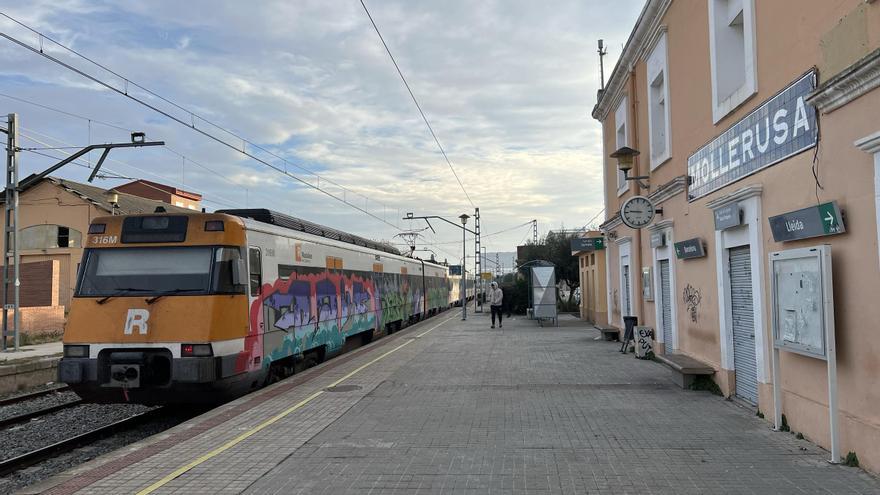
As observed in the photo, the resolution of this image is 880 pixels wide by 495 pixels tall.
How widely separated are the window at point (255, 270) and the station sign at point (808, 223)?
6.72 m

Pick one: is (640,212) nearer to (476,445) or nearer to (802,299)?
(802,299)

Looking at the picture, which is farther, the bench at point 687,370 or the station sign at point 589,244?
the station sign at point 589,244

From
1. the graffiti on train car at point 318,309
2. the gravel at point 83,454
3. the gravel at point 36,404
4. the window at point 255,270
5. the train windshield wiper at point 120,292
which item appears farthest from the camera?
the gravel at point 36,404

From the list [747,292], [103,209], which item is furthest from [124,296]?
[103,209]

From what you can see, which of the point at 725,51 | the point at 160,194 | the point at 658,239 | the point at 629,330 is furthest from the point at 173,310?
the point at 160,194

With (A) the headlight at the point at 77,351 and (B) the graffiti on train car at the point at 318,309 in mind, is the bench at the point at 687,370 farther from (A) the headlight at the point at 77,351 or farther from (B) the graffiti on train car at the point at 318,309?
(A) the headlight at the point at 77,351

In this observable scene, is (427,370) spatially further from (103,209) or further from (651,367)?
(103,209)

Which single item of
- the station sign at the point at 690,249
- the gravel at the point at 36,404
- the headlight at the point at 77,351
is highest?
the station sign at the point at 690,249

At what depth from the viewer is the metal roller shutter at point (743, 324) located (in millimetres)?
7609

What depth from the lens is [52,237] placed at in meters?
28.9

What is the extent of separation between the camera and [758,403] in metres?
7.27

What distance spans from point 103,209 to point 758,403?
29424 millimetres

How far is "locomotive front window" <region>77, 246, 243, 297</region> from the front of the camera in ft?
26.3

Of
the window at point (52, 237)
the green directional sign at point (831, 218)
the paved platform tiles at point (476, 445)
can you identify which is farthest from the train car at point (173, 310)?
the window at point (52, 237)
